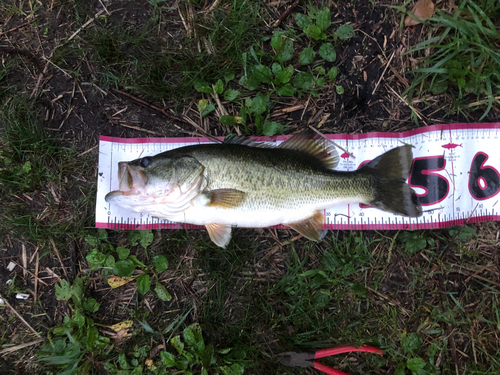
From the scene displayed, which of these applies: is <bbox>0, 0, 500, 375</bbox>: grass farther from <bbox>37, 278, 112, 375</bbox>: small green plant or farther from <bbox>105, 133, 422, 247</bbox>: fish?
<bbox>105, 133, 422, 247</bbox>: fish

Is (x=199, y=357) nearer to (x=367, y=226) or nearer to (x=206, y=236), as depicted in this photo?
(x=206, y=236)

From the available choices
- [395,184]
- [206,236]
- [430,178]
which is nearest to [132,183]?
[206,236]

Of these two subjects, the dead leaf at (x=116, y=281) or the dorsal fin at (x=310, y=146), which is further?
the dead leaf at (x=116, y=281)

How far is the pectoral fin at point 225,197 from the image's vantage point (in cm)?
265

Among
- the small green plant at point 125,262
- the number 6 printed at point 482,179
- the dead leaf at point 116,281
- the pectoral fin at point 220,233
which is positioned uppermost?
the number 6 printed at point 482,179

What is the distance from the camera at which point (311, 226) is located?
290cm

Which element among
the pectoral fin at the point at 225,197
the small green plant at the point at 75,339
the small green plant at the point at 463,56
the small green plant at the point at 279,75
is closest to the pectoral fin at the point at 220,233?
the pectoral fin at the point at 225,197

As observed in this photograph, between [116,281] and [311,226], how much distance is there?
2183 mm

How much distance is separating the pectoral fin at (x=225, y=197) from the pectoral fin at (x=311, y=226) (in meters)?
0.61

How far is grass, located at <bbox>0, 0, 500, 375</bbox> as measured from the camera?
120 inches

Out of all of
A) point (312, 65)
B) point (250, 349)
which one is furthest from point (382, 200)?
point (250, 349)

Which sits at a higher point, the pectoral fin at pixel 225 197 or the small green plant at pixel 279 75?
the small green plant at pixel 279 75

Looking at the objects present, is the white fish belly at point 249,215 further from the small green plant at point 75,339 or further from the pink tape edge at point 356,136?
the small green plant at point 75,339

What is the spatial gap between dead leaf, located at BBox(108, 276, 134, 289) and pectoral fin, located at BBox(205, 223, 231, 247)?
1133 millimetres
